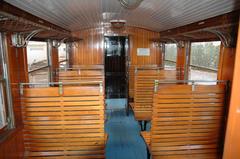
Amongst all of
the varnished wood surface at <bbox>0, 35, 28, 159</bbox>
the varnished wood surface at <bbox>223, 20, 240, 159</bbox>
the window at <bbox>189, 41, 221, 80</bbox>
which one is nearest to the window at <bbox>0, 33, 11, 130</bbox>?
the varnished wood surface at <bbox>0, 35, 28, 159</bbox>

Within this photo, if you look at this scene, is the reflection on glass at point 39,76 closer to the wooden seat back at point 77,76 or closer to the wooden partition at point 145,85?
the wooden seat back at point 77,76

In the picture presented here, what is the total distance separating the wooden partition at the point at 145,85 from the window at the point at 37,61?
2.00 metres

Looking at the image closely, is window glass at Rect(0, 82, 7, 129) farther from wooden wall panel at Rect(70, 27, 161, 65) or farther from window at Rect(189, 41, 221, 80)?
wooden wall panel at Rect(70, 27, 161, 65)

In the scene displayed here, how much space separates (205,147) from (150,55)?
3.81 meters

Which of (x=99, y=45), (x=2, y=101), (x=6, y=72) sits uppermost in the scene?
(x=99, y=45)

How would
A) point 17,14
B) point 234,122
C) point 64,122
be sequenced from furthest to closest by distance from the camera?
1. point 64,122
2. point 17,14
3. point 234,122

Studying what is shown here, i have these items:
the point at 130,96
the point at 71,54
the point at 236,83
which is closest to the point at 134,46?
the point at 130,96

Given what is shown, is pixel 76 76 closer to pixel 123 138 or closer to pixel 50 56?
pixel 50 56

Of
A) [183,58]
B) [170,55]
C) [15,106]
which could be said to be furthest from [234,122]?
[170,55]

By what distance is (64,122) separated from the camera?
2410mm

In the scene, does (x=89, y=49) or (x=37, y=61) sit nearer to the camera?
(x=37, y=61)

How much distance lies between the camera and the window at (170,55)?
5130 mm

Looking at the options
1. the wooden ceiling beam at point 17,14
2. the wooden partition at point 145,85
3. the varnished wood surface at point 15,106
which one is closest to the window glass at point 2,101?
the varnished wood surface at point 15,106

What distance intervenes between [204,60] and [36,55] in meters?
3.28
